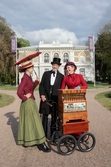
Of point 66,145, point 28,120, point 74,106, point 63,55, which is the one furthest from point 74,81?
point 63,55

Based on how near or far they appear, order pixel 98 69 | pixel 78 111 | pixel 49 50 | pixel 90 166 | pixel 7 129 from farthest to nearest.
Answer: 1. pixel 98 69
2. pixel 49 50
3. pixel 7 129
4. pixel 78 111
5. pixel 90 166

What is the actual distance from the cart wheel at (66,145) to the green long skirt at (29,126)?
0.44 metres

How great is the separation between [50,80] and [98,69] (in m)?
43.9

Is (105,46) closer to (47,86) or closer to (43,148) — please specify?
(47,86)

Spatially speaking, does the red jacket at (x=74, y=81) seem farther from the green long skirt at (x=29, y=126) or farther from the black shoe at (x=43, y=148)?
the black shoe at (x=43, y=148)

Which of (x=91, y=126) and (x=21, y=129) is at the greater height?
(x=21, y=129)

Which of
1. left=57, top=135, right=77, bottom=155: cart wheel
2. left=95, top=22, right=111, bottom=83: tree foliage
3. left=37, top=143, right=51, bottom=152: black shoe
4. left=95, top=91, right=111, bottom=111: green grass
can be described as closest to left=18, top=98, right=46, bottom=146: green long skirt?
left=37, top=143, right=51, bottom=152: black shoe

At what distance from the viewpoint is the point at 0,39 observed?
2947 centimetres

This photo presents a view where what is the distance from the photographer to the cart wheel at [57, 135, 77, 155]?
3709 mm

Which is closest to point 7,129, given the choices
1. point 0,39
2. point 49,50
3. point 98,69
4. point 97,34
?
point 0,39

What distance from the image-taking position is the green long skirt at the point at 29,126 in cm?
389

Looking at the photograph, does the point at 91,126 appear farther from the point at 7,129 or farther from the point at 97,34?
the point at 97,34

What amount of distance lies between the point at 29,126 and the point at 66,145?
3.14 feet

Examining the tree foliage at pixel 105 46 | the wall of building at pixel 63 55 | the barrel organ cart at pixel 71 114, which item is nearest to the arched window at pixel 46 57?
the wall of building at pixel 63 55
